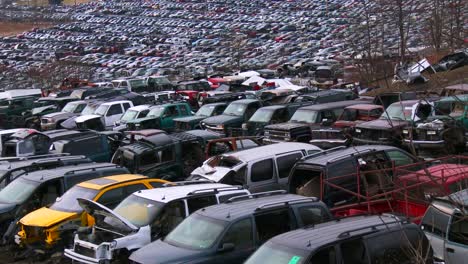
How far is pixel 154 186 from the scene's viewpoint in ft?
42.4

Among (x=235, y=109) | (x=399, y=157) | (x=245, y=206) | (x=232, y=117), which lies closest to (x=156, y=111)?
(x=235, y=109)

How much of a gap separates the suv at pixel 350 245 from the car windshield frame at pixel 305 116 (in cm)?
1205

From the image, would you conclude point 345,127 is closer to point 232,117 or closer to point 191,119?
point 232,117

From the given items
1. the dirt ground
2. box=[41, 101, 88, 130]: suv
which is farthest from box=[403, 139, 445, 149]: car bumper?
the dirt ground

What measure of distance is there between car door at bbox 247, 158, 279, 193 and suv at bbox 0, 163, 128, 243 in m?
2.77

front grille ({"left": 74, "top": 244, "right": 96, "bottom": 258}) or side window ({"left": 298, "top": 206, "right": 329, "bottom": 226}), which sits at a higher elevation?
side window ({"left": 298, "top": 206, "right": 329, "bottom": 226})

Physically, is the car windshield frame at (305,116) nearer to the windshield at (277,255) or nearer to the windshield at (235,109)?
the windshield at (235,109)

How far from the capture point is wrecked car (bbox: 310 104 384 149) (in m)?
18.0

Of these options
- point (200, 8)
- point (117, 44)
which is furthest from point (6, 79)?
point (200, 8)

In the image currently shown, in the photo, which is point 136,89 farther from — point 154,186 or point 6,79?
point 154,186

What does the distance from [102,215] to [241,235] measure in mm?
2531

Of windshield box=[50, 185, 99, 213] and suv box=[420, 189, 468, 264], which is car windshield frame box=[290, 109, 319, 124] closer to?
windshield box=[50, 185, 99, 213]

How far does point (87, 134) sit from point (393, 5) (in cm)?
2753

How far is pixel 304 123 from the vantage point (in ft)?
65.4
